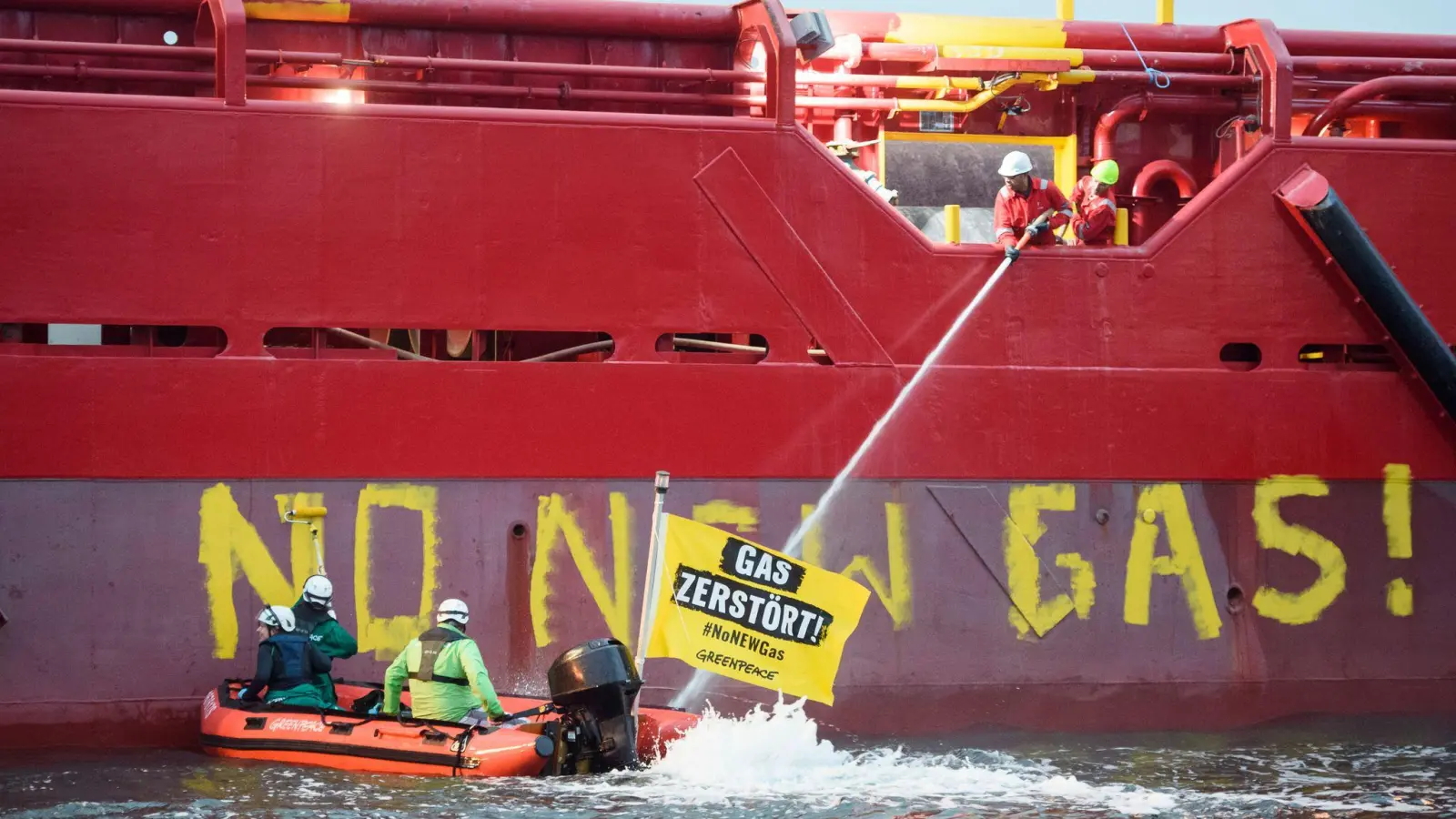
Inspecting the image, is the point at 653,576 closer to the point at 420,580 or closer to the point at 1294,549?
the point at 420,580

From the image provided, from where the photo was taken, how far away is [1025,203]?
1233 centimetres

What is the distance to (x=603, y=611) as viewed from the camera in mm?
11219

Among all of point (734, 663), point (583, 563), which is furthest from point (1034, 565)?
point (583, 563)

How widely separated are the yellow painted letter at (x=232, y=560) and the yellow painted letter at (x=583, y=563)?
1.47m

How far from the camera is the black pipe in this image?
11.9 m

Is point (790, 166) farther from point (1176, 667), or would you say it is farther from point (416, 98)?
point (1176, 667)

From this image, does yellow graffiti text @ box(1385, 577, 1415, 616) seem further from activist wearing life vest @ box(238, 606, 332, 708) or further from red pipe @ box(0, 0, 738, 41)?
activist wearing life vest @ box(238, 606, 332, 708)

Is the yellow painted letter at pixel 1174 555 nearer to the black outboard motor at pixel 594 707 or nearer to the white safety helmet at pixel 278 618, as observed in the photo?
the black outboard motor at pixel 594 707

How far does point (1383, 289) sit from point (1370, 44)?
2517 mm

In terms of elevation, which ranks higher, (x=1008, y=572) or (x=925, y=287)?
(x=925, y=287)

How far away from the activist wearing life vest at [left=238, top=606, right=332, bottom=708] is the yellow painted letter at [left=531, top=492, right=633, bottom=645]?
1434 mm

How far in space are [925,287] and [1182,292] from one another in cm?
191

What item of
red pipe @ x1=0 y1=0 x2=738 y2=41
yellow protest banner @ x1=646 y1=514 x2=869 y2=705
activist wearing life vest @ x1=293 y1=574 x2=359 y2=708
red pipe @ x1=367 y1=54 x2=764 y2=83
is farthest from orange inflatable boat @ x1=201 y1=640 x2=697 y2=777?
red pipe @ x1=0 y1=0 x2=738 y2=41

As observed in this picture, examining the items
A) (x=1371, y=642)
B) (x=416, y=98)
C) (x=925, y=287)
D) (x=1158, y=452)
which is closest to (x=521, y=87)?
(x=416, y=98)
